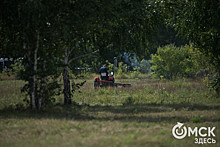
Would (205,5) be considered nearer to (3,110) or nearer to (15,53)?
(15,53)

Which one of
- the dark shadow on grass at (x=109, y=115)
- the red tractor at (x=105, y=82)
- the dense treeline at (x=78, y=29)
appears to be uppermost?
the dense treeline at (x=78, y=29)

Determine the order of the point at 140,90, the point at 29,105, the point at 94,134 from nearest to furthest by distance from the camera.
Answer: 1. the point at 94,134
2. the point at 29,105
3. the point at 140,90

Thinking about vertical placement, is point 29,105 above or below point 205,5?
below

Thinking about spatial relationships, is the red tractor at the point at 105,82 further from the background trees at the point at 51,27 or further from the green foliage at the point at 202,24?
the background trees at the point at 51,27

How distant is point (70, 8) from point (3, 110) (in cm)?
483

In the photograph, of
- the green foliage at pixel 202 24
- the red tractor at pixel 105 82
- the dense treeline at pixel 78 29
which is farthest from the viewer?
the red tractor at pixel 105 82

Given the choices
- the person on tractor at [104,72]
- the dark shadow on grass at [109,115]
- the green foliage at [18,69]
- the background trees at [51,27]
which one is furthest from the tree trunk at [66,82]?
the person on tractor at [104,72]

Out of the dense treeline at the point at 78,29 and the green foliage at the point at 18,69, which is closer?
the dense treeline at the point at 78,29

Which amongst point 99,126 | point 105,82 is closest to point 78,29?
point 99,126

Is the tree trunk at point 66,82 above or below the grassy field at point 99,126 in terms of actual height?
above

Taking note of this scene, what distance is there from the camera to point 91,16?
37.1ft

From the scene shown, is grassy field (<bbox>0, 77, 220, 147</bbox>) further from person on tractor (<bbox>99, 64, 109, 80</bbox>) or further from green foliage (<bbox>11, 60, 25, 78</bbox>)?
person on tractor (<bbox>99, 64, 109, 80</bbox>)

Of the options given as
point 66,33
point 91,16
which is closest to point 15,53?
point 66,33

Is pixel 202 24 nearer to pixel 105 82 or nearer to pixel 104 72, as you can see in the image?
pixel 105 82
